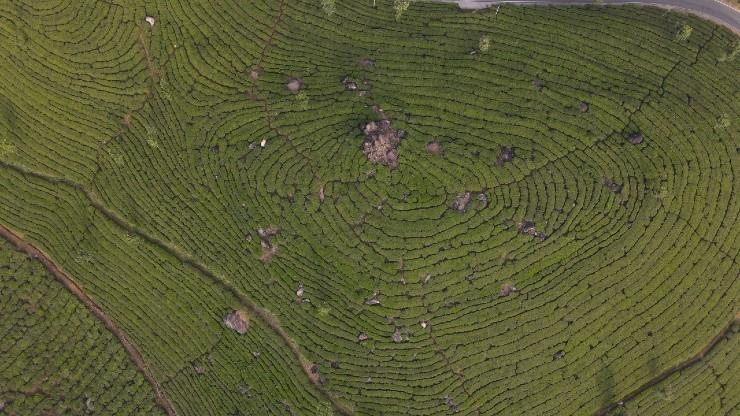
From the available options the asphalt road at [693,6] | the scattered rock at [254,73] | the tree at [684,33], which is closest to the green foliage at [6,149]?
the scattered rock at [254,73]

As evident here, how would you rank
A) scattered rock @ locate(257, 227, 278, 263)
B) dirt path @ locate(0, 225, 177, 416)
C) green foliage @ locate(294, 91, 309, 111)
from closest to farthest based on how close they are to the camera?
green foliage @ locate(294, 91, 309, 111), scattered rock @ locate(257, 227, 278, 263), dirt path @ locate(0, 225, 177, 416)

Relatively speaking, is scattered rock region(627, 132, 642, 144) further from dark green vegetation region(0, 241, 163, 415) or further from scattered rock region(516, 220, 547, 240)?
dark green vegetation region(0, 241, 163, 415)

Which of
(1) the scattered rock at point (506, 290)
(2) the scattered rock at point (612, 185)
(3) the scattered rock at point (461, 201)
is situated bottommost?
(1) the scattered rock at point (506, 290)

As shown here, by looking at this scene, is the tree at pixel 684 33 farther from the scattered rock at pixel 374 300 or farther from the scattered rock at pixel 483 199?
the scattered rock at pixel 374 300

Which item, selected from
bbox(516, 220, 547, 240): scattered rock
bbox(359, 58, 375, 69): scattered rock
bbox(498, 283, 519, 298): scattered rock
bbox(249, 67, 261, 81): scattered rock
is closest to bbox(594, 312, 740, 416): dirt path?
bbox(498, 283, 519, 298): scattered rock

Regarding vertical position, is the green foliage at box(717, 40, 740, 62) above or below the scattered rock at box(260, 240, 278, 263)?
above

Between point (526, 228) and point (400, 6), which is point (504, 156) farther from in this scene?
point (400, 6)

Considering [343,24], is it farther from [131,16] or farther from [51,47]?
[51,47]
